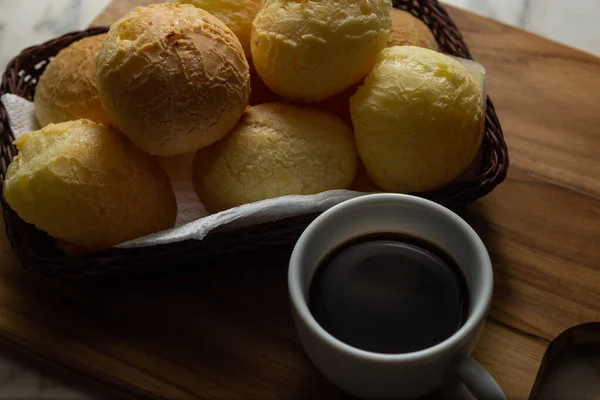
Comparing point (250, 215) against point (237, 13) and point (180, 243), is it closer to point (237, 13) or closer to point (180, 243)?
point (180, 243)

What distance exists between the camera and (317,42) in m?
0.60

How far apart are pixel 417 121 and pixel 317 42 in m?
0.11

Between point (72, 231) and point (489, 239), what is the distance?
1.28 ft

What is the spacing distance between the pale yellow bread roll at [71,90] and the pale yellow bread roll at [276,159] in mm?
126

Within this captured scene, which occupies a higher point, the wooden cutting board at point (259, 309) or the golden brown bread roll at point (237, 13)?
the golden brown bread roll at point (237, 13)

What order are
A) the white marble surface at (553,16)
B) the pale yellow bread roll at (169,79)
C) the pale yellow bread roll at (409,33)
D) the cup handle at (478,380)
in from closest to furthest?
the cup handle at (478,380) < the pale yellow bread roll at (169,79) < the pale yellow bread roll at (409,33) < the white marble surface at (553,16)

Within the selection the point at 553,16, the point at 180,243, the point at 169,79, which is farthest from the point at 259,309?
the point at 553,16

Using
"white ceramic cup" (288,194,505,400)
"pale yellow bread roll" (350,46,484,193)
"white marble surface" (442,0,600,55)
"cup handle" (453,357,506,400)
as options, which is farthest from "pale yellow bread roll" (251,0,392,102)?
"white marble surface" (442,0,600,55)

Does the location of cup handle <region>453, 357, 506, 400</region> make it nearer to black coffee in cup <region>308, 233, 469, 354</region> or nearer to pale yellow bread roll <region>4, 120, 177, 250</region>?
black coffee in cup <region>308, 233, 469, 354</region>

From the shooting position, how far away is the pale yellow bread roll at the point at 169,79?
0.58 m

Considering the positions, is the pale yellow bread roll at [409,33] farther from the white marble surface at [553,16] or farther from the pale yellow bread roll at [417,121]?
the white marble surface at [553,16]

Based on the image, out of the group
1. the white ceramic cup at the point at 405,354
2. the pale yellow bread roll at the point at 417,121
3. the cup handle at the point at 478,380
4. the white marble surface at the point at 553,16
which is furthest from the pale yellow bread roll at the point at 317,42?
the white marble surface at the point at 553,16

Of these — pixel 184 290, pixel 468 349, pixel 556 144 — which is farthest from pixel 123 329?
pixel 556 144

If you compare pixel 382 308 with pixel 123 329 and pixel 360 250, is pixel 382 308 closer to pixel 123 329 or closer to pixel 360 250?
pixel 360 250
